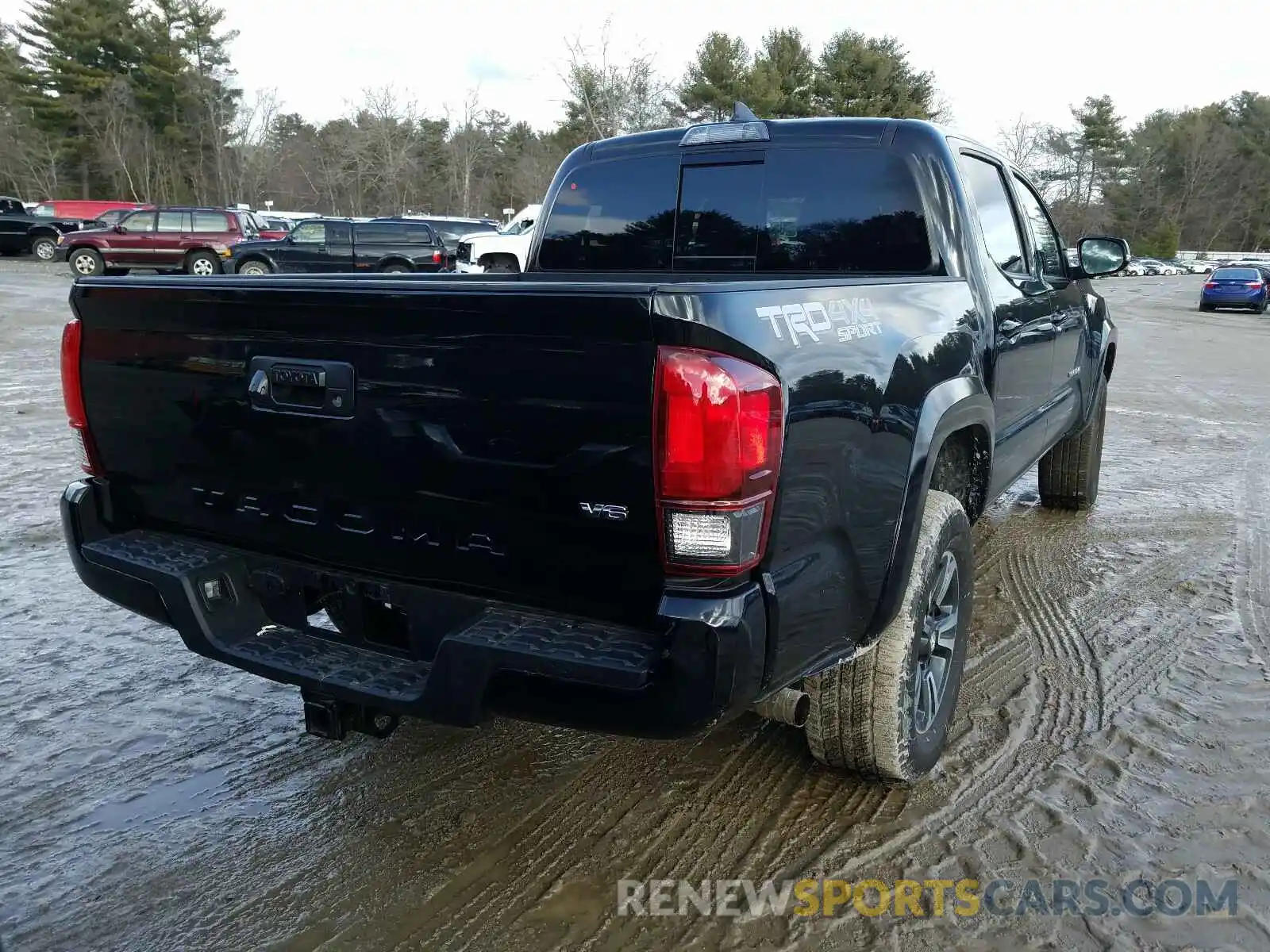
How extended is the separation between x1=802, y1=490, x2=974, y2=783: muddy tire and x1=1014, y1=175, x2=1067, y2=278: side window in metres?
1.97

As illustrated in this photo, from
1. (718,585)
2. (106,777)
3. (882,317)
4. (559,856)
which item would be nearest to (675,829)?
(559,856)

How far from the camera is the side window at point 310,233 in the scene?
21812 mm

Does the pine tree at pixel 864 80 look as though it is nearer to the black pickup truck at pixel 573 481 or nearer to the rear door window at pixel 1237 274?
the rear door window at pixel 1237 274

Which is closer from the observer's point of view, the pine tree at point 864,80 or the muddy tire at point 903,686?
the muddy tire at point 903,686

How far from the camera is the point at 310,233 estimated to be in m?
21.9

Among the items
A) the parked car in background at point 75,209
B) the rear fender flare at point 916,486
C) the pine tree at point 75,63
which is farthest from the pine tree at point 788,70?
the rear fender flare at point 916,486

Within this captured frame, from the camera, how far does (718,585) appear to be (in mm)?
2068

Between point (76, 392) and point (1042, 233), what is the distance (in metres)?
4.16

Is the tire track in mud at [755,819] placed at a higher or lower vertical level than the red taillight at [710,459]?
lower

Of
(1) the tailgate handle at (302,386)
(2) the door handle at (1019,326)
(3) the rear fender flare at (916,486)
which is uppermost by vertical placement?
(2) the door handle at (1019,326)

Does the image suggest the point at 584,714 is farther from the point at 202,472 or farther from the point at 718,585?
the point at 202,472

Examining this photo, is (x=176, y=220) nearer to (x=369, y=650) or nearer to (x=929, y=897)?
(x=369, y=650)

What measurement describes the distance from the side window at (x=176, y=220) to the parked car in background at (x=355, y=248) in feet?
8.83

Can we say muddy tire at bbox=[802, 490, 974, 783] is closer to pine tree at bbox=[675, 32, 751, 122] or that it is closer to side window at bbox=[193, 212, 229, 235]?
side window at bbox=[193, 212, 229, 235]
